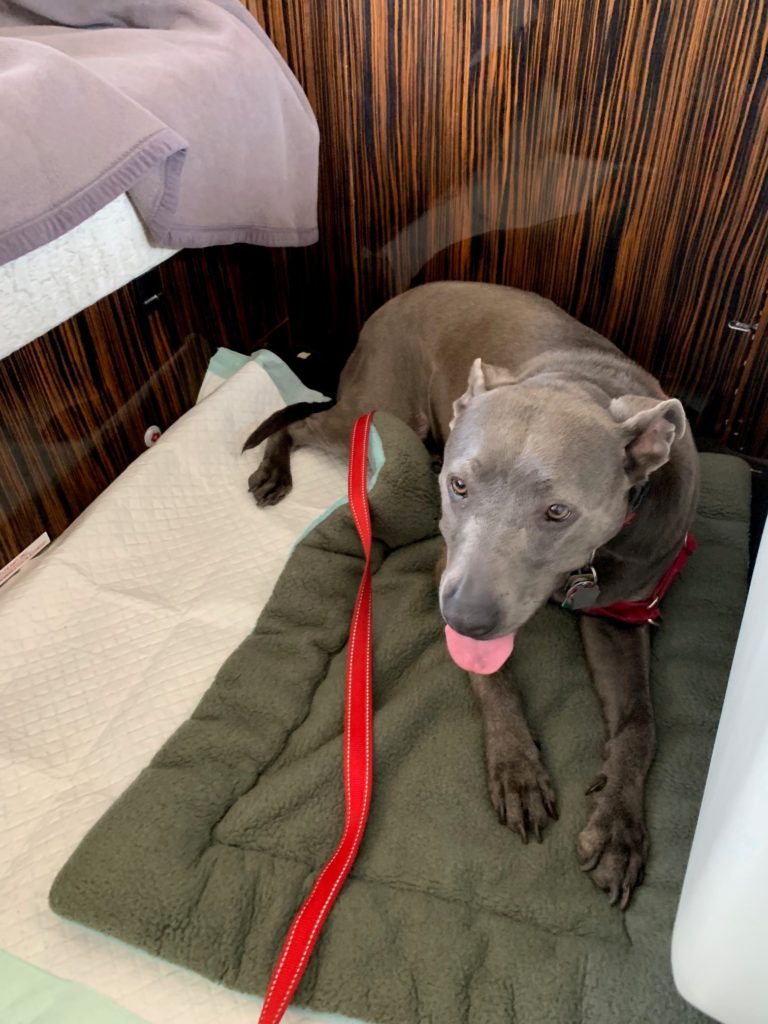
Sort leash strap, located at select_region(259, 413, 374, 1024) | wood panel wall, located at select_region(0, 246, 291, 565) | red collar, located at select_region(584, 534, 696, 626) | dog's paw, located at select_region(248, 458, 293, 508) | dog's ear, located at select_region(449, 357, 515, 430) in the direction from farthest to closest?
dog's paw, located at select_region(248, 458, 293, 508) → wood panel wall, located at select_region(0, 246, 291, 565) → red collar, located at select_region(584, 534, 696, 626) → dog's ear, located at select_region(449, 357, 515, 430) → leash strap, located at select_region(259, 413, 374, 1024)

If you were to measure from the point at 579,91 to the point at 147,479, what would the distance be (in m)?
1.45

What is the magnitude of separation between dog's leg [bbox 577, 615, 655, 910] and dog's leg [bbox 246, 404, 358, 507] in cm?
88

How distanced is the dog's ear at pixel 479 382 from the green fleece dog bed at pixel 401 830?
16.8 inches

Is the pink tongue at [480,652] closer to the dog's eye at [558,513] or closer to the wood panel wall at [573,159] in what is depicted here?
the dog's eye at [558,513]

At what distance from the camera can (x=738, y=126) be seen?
1.74 m

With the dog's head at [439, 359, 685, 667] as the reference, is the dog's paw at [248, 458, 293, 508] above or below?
below

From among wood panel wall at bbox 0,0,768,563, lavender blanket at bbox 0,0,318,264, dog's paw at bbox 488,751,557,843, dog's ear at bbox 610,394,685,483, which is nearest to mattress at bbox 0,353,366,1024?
wood panel wall at bbox 0,0,768,563

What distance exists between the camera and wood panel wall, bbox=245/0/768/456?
173 centimetres

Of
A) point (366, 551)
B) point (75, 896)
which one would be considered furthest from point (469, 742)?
point (75, 896)

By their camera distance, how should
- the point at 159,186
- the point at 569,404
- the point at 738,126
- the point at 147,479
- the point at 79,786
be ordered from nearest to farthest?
the point at 569,404 < the point at 79,786 < the point at 159,186 < the point at 738,126 < the point at 147,479

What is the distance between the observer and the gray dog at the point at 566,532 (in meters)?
1.17

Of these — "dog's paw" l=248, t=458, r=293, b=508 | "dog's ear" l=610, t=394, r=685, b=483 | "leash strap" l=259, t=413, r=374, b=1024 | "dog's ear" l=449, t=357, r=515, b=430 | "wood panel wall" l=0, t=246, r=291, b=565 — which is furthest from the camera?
"dog's paw" l=248, t=458, r=293, b=508

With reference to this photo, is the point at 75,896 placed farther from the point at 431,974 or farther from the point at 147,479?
the point at 147,479

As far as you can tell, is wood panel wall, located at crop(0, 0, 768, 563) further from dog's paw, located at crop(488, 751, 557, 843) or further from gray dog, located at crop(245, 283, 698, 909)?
dog's paw, located at crop(488, 751, 557, 843)
